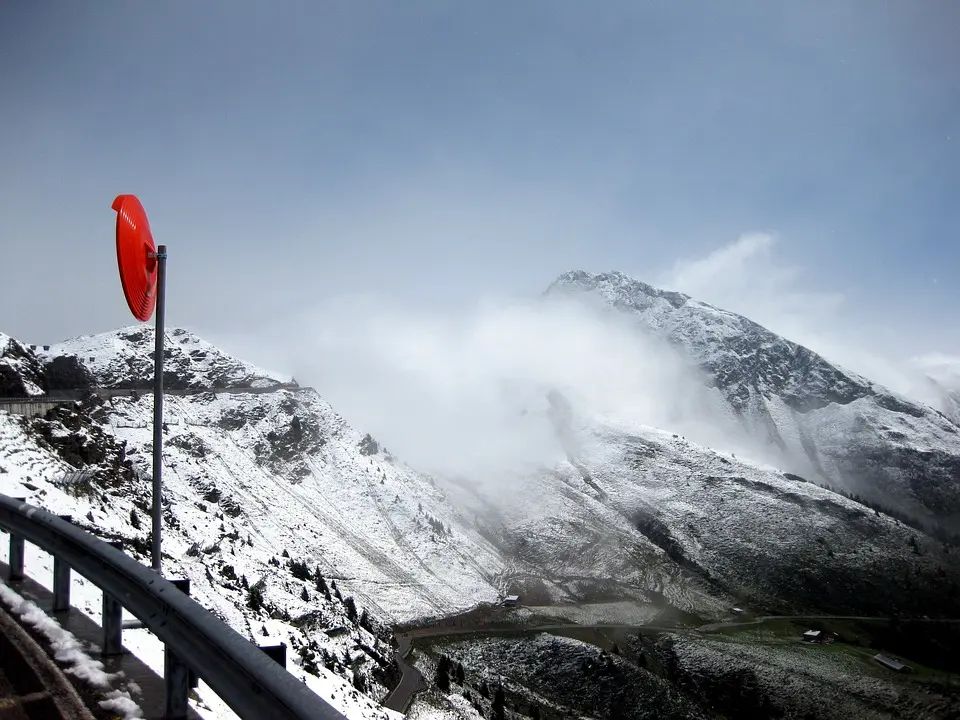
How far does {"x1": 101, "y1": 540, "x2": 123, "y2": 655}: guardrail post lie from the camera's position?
586 cm

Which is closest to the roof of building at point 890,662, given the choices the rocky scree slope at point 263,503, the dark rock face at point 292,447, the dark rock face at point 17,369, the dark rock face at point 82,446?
the rocky scree slope at point 263,503

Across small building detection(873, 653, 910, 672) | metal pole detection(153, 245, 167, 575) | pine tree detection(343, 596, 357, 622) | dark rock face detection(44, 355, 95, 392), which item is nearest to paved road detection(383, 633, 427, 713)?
pine tree detection(343, 596, 357, 622)

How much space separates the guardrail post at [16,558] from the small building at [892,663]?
11919cm

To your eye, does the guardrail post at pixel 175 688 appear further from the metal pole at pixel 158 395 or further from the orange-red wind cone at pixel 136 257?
the orange-red wind cone at pixel 136 257

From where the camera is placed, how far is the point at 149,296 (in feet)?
28.2

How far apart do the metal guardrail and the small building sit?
4697 inches

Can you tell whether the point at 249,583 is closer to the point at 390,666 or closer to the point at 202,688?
the point at 390,666

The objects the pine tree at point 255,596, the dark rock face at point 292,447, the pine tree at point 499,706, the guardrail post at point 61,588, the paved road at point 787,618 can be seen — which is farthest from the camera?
the paved road at point 787,618

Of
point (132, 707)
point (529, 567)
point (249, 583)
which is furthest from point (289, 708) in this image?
point (529, 567)

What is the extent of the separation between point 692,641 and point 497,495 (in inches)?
2217

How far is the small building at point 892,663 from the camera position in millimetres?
92688

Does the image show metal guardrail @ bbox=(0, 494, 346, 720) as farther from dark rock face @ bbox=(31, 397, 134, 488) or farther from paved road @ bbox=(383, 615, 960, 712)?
paved road @ bbox=(383, 615, 960, 712)

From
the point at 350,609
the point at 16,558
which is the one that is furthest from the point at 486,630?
the point at 16,558

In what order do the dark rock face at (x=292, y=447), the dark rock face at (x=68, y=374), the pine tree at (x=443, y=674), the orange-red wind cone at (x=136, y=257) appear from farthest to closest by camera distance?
the dark rock face at (x=292, y=447)
the dark rock face at (x=68, y=374)
the pine tree at (x=443, y=674)
the orange-red wind cone at (x=136, y=257)
